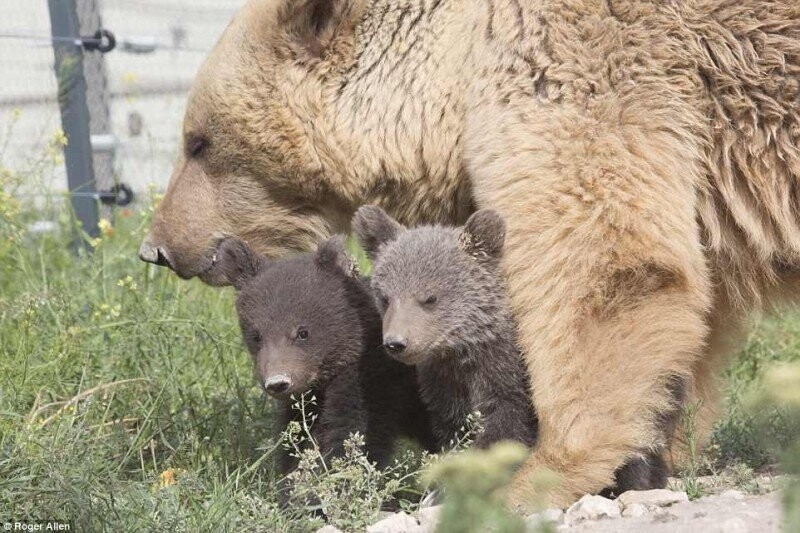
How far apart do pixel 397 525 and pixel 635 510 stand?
0.81m

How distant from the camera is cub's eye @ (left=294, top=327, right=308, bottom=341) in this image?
Answer: 15.1 ft

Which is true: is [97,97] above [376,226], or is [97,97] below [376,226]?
below

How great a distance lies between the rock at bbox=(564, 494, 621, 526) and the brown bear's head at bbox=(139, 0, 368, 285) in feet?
6.46

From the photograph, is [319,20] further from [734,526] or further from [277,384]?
[734,526]

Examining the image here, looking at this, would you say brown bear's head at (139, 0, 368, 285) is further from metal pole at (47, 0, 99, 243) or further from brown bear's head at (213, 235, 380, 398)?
metal pole at (47, 0, 99, 243)

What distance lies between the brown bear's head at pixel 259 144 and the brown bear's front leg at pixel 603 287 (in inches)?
51.2

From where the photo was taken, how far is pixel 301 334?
4602 mm

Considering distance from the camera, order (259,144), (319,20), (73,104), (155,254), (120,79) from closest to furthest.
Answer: (319,20) < (259,144) < (155,254) < (73,104) < (120,79)

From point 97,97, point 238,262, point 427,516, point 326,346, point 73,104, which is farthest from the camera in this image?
point 97,97

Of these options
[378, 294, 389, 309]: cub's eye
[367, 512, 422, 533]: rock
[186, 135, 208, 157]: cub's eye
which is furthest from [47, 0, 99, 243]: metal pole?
[367, 512, 422, 533]: rock

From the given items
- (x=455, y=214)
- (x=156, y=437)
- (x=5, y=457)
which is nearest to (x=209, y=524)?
(x=5, y=457)

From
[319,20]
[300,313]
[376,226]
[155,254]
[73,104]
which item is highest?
[319,20]

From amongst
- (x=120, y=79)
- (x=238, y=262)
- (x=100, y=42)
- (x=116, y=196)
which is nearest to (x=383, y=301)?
(x=238, y=262)

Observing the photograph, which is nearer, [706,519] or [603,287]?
[706,519]
